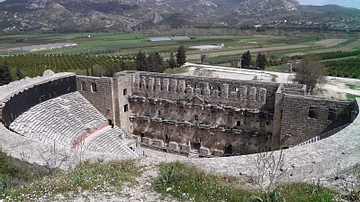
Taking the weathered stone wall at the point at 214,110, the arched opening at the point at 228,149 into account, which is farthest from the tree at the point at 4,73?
the arched opening at the point at 228,149

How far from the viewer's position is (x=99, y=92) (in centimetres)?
2197

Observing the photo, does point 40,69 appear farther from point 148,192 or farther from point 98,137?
point 148,192

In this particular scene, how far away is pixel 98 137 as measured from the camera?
19.7 m

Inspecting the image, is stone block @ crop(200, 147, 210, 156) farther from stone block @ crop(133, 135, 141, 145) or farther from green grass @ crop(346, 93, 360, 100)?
green grass @ crop(346, 93, 360, 100)

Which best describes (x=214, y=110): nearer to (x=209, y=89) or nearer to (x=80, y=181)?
(x=209, y=89)

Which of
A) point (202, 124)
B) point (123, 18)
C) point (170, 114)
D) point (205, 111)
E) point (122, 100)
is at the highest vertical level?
point (123, 18)

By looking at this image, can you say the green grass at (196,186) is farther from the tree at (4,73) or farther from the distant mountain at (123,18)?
the distant mountain at (123,18)

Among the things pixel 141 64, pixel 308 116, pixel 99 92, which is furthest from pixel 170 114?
pixel 141 64

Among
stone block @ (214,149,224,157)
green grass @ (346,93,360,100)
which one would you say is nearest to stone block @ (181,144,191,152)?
stone block @ (214,149,224,157)

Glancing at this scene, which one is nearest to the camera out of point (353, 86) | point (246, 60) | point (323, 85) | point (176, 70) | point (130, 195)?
point (130, 195)

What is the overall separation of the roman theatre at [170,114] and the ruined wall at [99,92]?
71 millimetres

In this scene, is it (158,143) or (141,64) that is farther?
(141,64)

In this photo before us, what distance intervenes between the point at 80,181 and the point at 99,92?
14.1m

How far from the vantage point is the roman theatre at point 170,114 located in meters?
16.6
